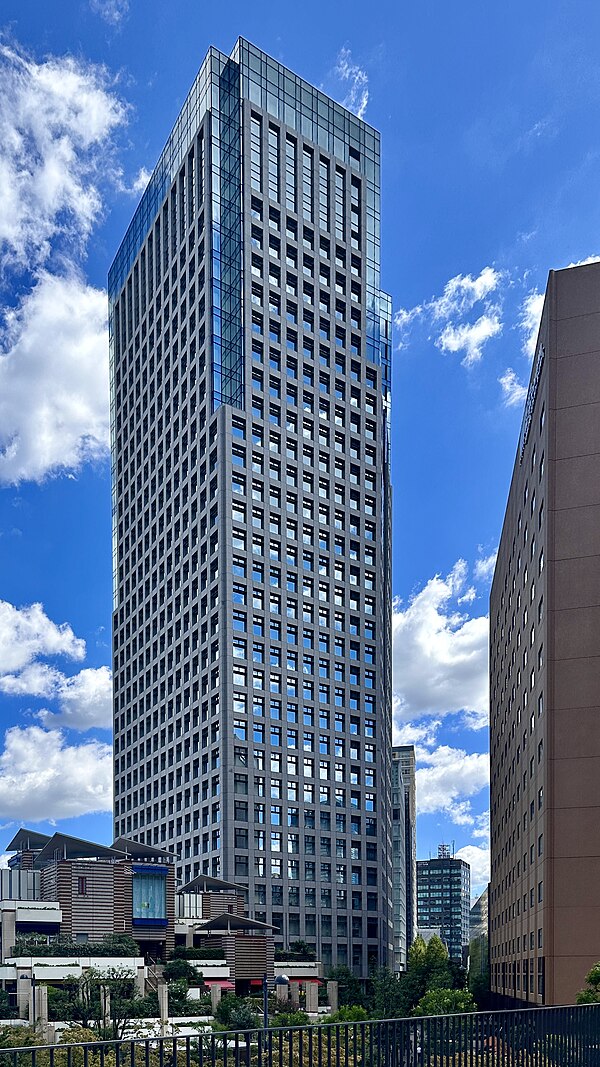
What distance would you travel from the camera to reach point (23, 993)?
50.9 m

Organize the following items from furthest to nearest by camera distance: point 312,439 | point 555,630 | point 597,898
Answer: point 312,439, point 555,630, point 597,898

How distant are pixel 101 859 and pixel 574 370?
44770mm

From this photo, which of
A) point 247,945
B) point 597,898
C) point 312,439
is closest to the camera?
point 597,898

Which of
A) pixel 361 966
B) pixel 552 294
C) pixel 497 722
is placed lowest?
pixel 361 966

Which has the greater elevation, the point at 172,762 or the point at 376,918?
the point at 172,762

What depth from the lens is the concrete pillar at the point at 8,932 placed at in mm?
59053

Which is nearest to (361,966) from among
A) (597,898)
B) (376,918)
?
(376,918)

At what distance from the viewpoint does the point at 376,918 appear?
96.9m

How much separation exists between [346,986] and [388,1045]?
74.2 m

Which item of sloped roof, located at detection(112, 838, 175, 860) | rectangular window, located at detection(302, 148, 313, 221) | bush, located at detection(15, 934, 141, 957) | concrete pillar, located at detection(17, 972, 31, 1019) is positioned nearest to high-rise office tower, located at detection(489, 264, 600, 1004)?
bush, located at detection(15, 934, 141, 957)

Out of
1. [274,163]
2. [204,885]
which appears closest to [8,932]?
[204,885]

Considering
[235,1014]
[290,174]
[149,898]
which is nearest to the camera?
[235,1014]

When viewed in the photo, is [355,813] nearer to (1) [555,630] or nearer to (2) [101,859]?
(2) [101,859]

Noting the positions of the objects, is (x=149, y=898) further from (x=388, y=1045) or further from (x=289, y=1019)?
(x=388, y=1045)
